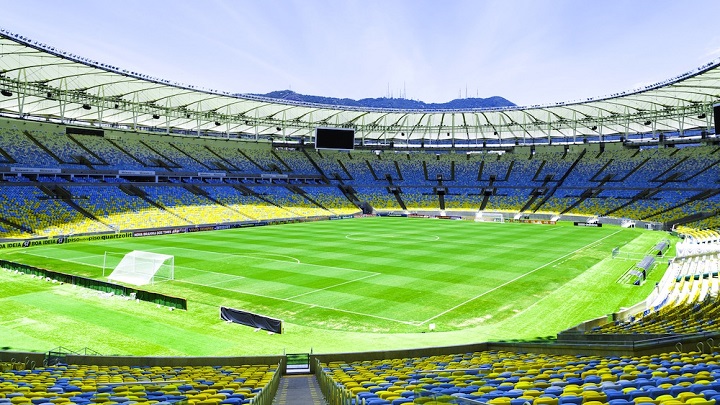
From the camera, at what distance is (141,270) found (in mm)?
29766

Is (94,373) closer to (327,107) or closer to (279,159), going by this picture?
(327,107)

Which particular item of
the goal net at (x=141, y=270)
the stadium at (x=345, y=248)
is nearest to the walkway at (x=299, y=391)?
the stadium at (x=345, y=248)

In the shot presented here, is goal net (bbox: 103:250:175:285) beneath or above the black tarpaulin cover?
above

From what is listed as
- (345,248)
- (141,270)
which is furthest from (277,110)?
(141,270)

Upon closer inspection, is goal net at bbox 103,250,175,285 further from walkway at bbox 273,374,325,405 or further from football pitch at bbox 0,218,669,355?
walkway at bbox 273,374,325,405

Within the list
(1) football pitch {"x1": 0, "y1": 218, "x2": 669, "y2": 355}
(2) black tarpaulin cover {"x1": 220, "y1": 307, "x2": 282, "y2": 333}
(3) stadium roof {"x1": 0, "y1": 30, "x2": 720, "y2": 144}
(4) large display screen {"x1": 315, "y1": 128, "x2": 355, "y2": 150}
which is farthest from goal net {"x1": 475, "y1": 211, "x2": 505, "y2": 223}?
(2) black tarpaulin cover {"x1": 220, "y1": 307, "x2": 282, "y2": 333}

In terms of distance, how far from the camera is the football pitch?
18.9m

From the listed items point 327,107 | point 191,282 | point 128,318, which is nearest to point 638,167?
point 327,107

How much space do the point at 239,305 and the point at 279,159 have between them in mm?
65935

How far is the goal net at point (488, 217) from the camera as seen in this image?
240 feet

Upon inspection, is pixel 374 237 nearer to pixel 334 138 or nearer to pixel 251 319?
pixel 251 319

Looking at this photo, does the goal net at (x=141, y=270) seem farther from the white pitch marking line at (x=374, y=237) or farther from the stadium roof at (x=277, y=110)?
the white pitch marking line at (x=374, y=237)

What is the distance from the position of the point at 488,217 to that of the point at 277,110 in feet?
125

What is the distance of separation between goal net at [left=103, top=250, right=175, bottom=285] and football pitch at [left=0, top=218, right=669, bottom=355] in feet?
3.03
